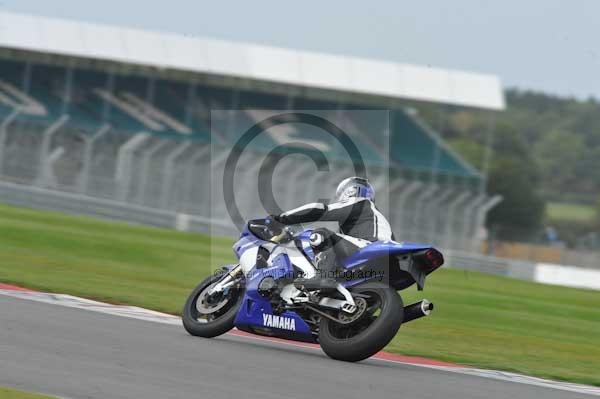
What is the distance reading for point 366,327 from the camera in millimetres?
8016

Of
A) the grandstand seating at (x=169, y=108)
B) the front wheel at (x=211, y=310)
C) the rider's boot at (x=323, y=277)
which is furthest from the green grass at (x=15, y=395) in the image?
the grandstand seating at (x=169, y=108)

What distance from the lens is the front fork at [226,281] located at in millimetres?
8844

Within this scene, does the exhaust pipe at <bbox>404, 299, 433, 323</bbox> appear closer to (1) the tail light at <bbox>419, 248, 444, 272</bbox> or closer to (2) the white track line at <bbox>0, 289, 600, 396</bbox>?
(1) the tail light at <bbox>419, 248, 444, 272</bbox>

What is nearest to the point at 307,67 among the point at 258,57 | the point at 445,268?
the point at 258,57

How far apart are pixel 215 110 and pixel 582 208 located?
103 feet

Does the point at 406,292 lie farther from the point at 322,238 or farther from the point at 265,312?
the point at 322,238

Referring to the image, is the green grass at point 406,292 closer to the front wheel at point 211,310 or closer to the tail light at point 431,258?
the tail light at point 431,258

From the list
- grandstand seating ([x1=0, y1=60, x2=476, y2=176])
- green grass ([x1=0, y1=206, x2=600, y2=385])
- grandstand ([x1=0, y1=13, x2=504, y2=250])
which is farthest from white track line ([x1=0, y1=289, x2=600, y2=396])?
grandstand seating ([x1=0, y1=60, x2=476, y2=176])

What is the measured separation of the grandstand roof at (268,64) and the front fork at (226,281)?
106 feet

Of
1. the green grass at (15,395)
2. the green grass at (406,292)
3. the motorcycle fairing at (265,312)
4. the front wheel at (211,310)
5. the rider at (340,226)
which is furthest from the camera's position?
the green grass at (406,292)

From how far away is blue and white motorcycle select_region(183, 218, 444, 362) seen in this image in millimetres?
7918

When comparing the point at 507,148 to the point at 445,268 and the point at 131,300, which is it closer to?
the point at 445,268

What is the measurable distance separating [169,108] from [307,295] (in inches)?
1323

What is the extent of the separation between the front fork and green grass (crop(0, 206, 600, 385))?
7.24 feet
